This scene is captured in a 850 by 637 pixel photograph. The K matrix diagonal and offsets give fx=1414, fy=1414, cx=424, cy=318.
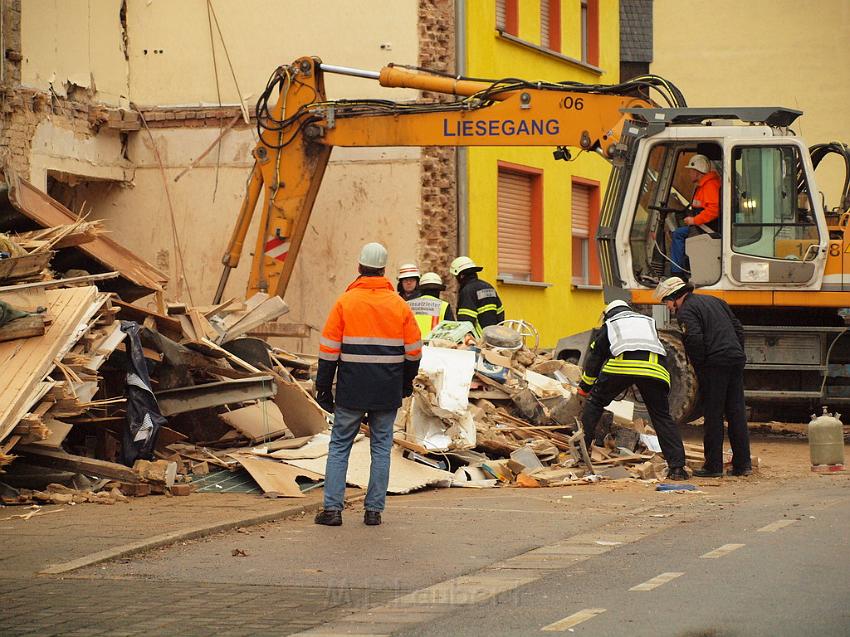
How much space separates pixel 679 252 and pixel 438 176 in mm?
4832

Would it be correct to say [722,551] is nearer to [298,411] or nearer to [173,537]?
[173,537]

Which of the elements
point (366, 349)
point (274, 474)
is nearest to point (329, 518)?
point (366, 349)

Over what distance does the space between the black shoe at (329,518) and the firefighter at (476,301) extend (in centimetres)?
638

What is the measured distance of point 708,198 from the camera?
15.6m

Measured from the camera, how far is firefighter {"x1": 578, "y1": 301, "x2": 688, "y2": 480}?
12.2 m

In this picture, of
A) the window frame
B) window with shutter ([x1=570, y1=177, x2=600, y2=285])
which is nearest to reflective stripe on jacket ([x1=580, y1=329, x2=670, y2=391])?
window with shutter ([x1=570, y1=177, x2=600, y2=285])

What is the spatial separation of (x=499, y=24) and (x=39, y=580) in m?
15.3

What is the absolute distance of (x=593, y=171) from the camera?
24266mm

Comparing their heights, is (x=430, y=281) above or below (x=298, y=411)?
above

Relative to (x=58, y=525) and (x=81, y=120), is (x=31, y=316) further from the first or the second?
(x=81, y=120)

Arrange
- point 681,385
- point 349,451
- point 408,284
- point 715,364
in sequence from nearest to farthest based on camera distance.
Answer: point 349,451 < point 715,364 < point 681,385 < point 408,284

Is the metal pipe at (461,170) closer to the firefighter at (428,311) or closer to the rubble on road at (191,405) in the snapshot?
the firefighter at (428,311)

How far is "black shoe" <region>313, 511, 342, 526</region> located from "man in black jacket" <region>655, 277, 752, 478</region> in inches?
172

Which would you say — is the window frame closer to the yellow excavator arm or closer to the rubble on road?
the yellow excavator arm
